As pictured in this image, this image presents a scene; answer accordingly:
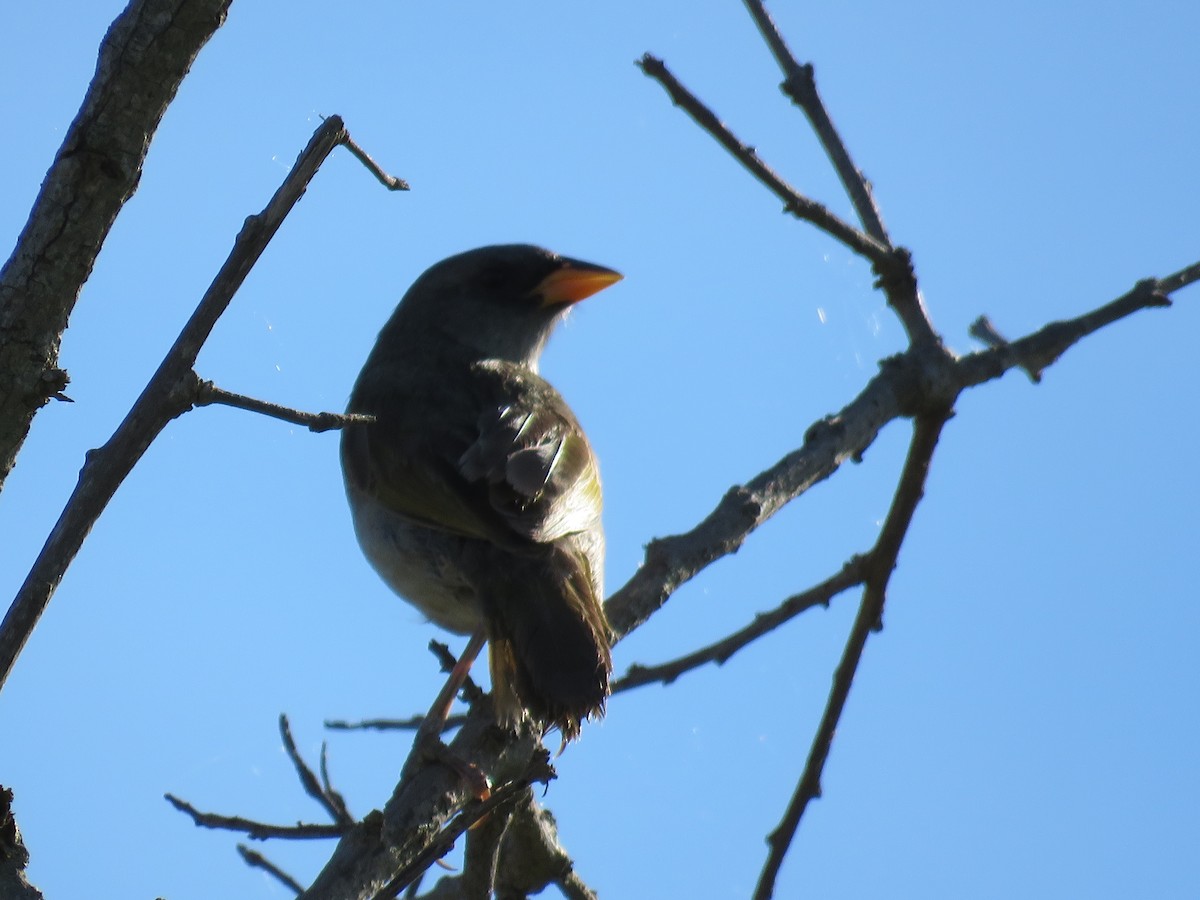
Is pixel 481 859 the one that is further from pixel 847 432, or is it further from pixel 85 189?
pixel 85 189

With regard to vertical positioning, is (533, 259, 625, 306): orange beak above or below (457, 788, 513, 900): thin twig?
above

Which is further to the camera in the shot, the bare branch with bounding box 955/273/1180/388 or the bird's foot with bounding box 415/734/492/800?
the bare branch with bounding box 955/273/1180/388

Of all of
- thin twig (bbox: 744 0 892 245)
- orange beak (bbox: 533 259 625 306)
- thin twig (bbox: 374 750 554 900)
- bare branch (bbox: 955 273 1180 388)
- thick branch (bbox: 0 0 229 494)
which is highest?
orange beak (bbox: 533 259 625 306)

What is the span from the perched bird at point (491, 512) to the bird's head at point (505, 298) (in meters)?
0.09

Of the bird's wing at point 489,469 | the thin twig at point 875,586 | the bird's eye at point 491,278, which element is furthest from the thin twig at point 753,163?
the bird's eye at point 491,278

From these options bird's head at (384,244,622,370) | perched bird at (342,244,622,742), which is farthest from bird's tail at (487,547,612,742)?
bird's head at (384,244,622,370)

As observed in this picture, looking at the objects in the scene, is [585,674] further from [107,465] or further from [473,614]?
[107,465]

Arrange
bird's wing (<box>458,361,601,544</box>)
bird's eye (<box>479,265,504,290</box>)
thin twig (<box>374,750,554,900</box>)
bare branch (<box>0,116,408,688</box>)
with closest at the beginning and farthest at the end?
bare branch (<box>0,116,408,688</box>), thin twig (<box>374,750,554,900</box>), bird's wing (<box>458,361,601,544</box>), bird's eye (<box>479,265,504,290</box>)

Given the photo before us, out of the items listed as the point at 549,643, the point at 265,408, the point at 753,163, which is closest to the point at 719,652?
the point at 549,643

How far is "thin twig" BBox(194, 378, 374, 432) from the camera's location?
6.88 feet

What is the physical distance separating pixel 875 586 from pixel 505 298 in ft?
8.98

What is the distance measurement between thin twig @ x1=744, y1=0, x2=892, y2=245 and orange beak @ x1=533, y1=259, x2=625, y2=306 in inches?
75.8

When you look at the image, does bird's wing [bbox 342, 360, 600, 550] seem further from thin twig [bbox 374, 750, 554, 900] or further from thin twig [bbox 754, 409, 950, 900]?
thin twig [bbox 374, 750, 554, 900]

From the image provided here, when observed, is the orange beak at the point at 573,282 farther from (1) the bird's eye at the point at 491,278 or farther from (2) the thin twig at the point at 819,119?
(2) the thin twig at the point at 819,119
